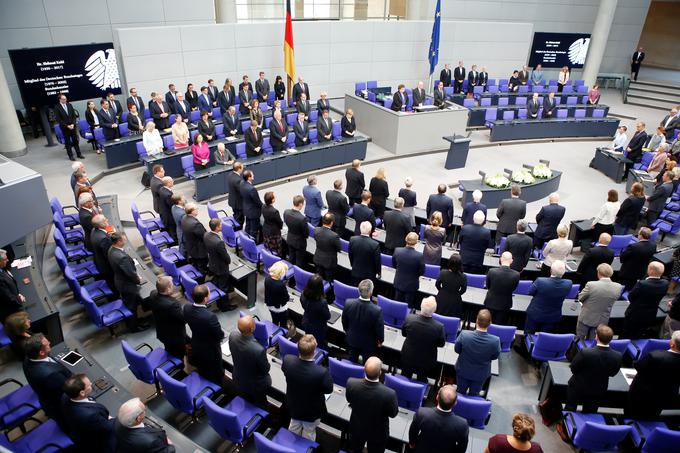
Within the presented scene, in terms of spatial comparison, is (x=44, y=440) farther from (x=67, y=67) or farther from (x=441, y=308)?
(x=67, y=67)

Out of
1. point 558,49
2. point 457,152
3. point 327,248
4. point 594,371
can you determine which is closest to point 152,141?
point 327,248

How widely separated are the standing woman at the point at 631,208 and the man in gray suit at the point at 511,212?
2.04 metres

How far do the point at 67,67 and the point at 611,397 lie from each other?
49.5 feet

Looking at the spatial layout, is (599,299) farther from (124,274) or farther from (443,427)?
(124,274)

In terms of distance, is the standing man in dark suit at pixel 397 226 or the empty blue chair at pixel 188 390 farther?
the standing man in dark suit at pixel 397 226

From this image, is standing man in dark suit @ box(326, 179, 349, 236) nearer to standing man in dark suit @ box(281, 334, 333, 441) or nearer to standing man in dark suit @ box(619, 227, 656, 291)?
standing man in dark suit @ box(281, 334, 333, 441)

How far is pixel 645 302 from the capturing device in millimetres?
6641

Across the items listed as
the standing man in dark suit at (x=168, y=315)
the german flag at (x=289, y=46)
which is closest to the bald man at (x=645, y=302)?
the standing man in dark suit at (x=168, y=315)

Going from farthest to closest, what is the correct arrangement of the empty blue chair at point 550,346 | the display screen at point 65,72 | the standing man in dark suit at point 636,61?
the standing man in dark suit at point 636,61, the display screen at point 65,72, the empty blue chair at point 550,346

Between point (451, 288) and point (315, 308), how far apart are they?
1964 millimetres

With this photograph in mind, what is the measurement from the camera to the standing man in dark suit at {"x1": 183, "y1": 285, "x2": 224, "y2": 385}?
5.29 meters

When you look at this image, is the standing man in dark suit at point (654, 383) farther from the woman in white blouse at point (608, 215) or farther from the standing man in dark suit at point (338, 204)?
the standing man in dark suit at point (338, 204)

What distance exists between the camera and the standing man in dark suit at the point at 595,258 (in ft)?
24.0

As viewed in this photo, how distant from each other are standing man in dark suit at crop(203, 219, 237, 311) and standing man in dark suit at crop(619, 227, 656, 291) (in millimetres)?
6394
